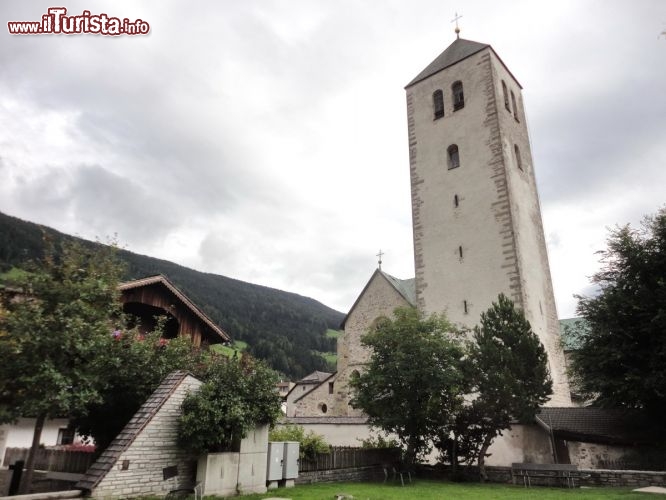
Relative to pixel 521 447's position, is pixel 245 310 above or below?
above

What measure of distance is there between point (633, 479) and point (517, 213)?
15.4 metres

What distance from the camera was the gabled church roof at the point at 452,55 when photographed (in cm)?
3317

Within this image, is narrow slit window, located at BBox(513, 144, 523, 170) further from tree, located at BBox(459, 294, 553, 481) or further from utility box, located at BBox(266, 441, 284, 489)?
utility box, located at BBox(266, 441, 284, 489)

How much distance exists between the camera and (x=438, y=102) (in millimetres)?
34125

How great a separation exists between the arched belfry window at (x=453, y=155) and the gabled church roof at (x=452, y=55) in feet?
22.7

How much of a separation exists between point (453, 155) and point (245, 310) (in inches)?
5260

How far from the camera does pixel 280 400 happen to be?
43.3ft

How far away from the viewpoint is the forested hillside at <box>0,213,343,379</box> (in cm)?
9675

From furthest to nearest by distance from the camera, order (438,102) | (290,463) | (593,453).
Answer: (438,102) → (593,453) → (290,463)

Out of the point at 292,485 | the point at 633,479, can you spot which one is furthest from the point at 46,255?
the point at 633,479

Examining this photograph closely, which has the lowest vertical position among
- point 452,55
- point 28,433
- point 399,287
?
point 28,433

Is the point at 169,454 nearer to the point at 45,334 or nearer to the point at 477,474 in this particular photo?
the point at 45,334

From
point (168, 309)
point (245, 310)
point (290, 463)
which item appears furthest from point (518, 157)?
point (245, 310)

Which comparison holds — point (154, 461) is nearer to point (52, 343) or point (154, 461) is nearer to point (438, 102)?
point (52, 343)
